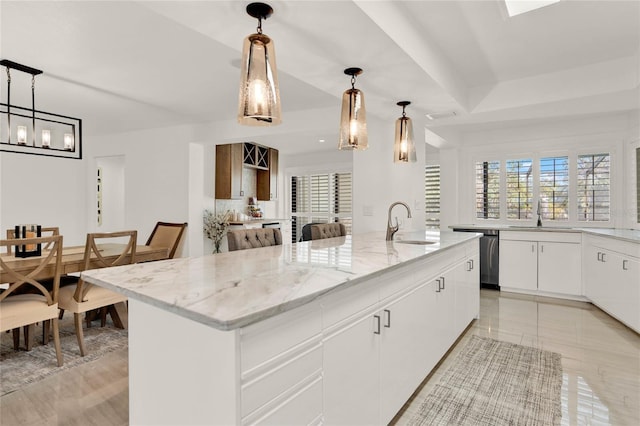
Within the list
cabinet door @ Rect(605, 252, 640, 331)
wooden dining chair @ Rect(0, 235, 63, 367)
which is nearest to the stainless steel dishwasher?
cabinet door @ Rect(605, 252, 640, 331)

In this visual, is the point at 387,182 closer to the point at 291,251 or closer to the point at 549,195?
the point at 291,251

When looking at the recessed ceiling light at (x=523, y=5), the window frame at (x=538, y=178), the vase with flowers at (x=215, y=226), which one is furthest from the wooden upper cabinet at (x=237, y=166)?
the recessed ceiling light at (x=523, y=5)

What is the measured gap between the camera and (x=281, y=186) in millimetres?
8391

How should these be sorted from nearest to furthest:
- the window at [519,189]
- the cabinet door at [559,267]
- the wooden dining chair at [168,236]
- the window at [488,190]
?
the wooden dining chair at [168,236] < the cabinet door at [559,267] < the window at [519,189] < the window at [488,190]

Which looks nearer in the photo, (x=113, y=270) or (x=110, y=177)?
(x=113, y=270)

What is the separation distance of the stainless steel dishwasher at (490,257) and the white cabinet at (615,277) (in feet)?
3.24

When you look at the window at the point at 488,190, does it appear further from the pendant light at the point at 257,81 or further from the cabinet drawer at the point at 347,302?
the pendant light at the point at 257,81

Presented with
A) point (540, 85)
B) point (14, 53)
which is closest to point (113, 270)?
point (14, 53)

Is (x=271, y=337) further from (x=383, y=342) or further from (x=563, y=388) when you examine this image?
(x=563, y=388)

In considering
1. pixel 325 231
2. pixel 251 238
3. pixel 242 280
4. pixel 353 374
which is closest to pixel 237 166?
pixel 325 231

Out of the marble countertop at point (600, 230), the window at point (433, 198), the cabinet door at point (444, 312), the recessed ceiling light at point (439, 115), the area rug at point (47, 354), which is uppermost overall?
the recessed ceiling light at point (439, 115)

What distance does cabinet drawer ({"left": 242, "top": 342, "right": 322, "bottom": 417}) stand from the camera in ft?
3.19

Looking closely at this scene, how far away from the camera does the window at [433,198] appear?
6.38 metres

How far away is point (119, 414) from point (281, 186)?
261 inches
